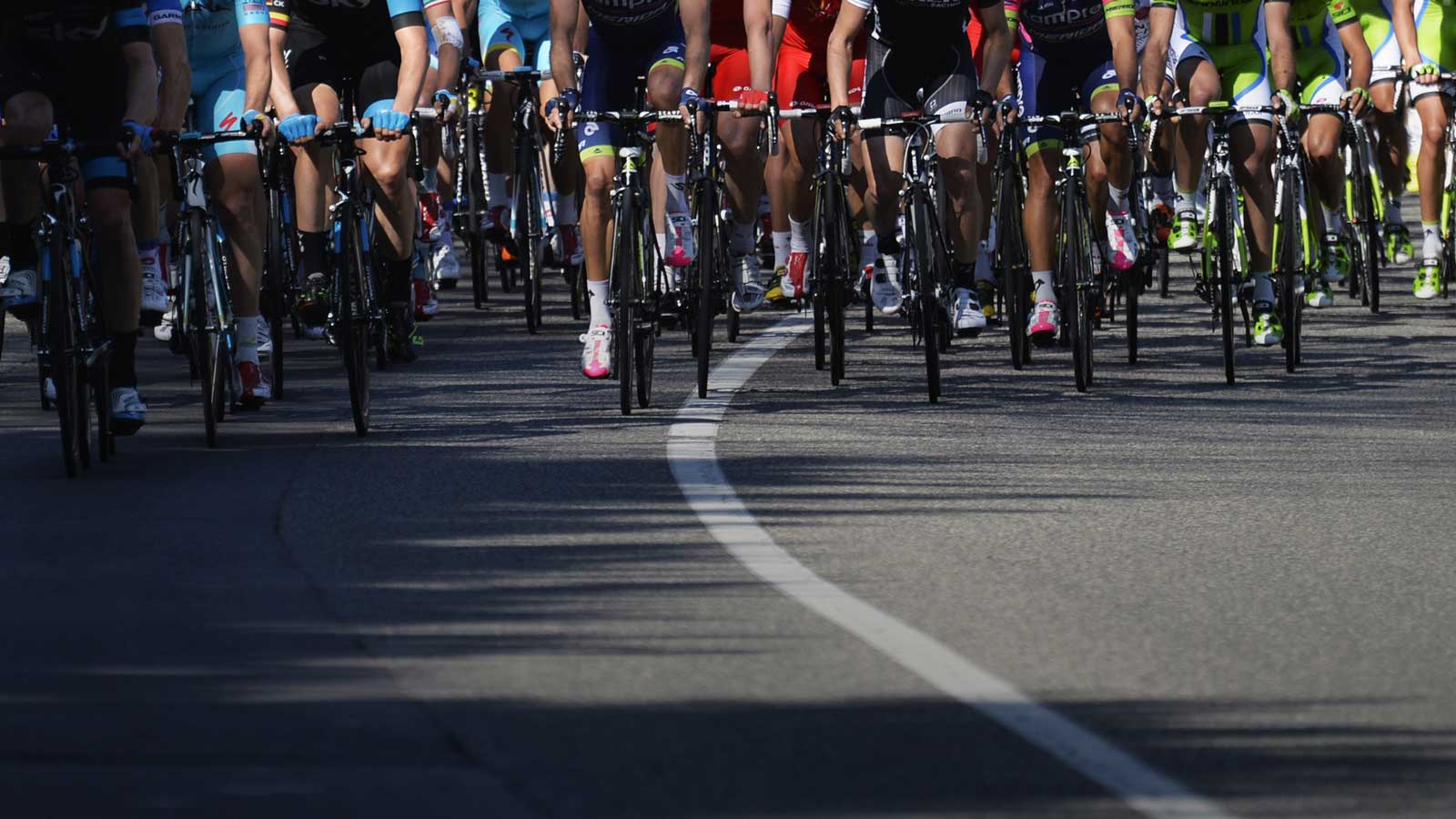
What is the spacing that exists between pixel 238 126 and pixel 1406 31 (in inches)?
310

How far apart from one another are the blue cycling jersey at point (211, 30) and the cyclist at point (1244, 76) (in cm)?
415

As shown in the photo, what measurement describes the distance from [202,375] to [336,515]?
91.8 inches

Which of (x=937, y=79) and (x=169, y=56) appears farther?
(x=937, y=79)

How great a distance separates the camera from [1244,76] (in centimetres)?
1434

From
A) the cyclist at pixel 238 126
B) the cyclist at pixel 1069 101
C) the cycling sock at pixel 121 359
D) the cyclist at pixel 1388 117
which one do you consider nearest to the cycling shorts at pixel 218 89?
the cyclist at pixel 238 126

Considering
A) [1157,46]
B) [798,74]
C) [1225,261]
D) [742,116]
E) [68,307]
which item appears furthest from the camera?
[798,74]

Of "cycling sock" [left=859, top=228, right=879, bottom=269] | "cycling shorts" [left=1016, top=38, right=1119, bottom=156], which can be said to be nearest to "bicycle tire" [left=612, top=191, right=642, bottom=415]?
"cycling sock" [left=859, top=228, right=879, bottom=269]

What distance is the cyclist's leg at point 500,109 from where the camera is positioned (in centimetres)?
1847

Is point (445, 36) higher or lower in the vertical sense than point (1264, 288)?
higher

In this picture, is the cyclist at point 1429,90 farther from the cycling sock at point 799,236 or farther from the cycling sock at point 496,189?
the cycling sock at point 496,189

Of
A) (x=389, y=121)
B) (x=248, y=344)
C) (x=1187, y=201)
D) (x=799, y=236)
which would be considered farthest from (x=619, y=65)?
(x=1187, y=201)

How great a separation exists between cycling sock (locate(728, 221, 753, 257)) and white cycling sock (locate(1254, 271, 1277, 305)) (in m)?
2.51

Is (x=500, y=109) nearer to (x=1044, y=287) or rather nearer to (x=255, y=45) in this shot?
(x=1044, y=287)

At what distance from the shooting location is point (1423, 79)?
16.7 m
